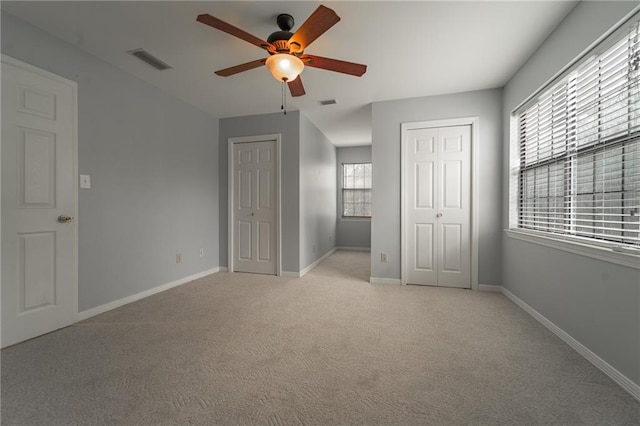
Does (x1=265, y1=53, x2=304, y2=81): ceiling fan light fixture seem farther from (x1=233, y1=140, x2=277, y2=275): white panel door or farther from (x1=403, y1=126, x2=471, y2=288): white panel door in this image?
(x1=233, y1=140, x2=277, y2=275): white panel door

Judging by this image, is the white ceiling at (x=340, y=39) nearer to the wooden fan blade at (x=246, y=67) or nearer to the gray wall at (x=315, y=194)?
the wooden fan blade at (x=246, y=67)

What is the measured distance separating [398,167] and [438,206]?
0.75 metres

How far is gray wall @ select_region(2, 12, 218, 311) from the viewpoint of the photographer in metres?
2.54

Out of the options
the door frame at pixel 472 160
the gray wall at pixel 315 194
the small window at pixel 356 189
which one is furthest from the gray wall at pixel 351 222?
the door frame at pixel 472 160

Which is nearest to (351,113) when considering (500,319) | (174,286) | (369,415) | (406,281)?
(406,281)

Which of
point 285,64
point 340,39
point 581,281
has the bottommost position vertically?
point 581,281

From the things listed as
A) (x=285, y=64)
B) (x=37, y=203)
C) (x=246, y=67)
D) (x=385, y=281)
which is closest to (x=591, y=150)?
(x=285, y=64)

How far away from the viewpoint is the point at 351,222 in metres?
6.92

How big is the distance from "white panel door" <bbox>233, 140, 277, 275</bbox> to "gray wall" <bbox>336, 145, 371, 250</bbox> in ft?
9.80

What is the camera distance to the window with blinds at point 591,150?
63.9 inches

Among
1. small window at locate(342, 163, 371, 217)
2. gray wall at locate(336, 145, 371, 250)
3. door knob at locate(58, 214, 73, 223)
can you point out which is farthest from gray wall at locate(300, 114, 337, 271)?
door knob at locate(58, 214, 73, 223)

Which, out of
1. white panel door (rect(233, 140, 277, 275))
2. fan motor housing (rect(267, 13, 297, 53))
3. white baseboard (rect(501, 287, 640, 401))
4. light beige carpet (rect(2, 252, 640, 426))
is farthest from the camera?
white panel door (rect(233, 140, 277, 275))

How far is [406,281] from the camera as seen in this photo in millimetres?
3719

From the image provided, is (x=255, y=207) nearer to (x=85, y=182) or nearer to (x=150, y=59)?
(x=85, y=182)
